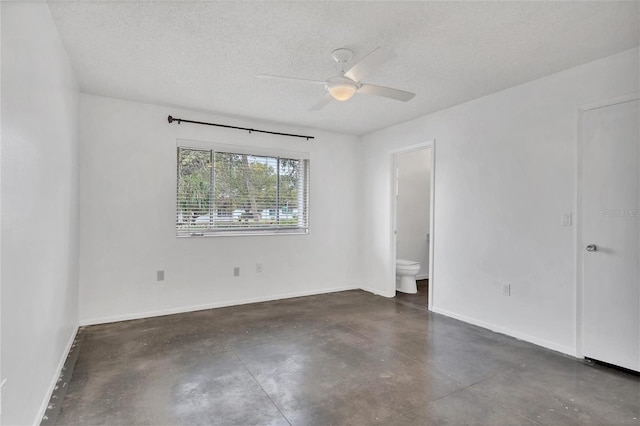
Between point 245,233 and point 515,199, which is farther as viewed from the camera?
point 245,233

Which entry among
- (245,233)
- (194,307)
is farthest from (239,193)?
(194,307)

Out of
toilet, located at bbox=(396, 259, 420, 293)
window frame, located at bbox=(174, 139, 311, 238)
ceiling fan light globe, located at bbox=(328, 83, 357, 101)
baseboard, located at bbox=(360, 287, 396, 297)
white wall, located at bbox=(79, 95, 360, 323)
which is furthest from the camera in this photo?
toilet, located at bbox=(396, 259, 420, 293)

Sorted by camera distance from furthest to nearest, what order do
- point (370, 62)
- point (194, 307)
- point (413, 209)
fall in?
point (413, 209)
point (194, 307)
point (370, 62)

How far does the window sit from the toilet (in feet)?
4.86

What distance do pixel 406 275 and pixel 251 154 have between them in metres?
2.79

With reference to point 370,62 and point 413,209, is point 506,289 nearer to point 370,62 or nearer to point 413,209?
point 370,62

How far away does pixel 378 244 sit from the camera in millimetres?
5117

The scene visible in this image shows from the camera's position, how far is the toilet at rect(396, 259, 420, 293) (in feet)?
16.7

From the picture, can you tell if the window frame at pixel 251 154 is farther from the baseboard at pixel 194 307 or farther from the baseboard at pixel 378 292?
the baseboard at pixel 378 292

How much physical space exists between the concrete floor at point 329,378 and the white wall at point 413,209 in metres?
2.43

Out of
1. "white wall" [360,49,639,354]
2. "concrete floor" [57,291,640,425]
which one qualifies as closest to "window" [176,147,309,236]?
"concrete floor" [57,291,640,425]

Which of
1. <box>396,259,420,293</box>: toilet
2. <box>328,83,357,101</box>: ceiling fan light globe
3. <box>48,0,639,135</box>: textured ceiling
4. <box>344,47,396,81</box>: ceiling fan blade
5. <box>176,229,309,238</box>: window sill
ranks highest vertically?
<box>48,0,639,135</box>: textured ceiling

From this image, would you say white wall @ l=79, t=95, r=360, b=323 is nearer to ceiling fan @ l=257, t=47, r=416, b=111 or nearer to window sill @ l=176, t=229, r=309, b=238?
window sill @ l=176, t=229, r=309, b=238

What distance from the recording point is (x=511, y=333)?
3.35m
